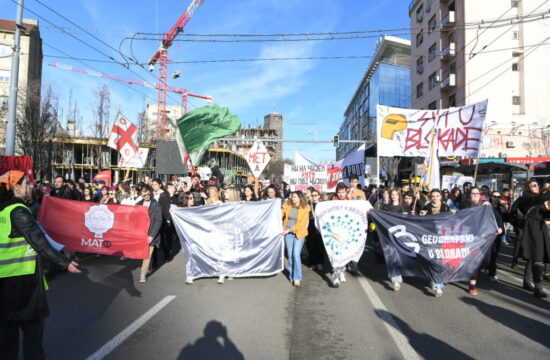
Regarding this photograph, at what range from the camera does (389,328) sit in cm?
410

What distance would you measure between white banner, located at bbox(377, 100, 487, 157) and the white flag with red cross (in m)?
6.87

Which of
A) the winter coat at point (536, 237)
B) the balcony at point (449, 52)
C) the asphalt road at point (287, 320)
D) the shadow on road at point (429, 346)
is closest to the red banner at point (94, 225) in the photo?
the asphalt road at point (287, 320)

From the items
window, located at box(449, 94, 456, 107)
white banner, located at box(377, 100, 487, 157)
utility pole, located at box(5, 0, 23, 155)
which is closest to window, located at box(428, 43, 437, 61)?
window, located at box(449, 94, 456, 107)

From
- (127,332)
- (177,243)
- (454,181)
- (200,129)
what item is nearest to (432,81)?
(454,181)

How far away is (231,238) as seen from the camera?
617cm

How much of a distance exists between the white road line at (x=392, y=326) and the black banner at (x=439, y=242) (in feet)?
1.76

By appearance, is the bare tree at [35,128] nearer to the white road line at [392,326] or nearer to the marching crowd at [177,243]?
the marching crowd at [177,243]

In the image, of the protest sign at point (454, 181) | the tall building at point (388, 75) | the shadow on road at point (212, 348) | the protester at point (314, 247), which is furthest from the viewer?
the tall building at point (388, 75)

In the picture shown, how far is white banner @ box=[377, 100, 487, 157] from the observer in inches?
340

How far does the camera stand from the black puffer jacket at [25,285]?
263cm

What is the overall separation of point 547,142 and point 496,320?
2684 cm

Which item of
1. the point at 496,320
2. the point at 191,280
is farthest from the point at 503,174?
the point at 191,280

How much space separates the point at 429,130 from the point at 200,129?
607 cm

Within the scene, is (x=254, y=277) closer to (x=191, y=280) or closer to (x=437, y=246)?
(x=191, y=280)
